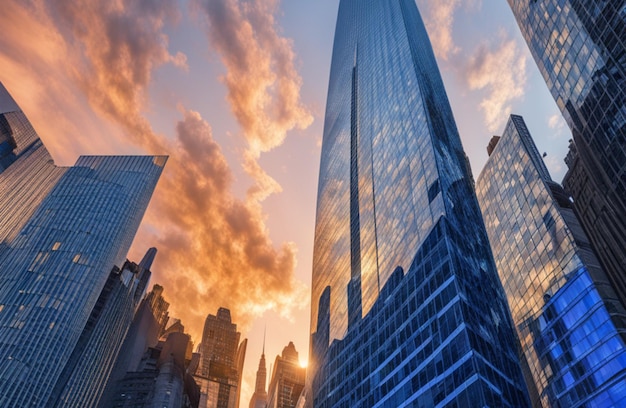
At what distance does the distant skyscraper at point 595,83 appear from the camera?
63.7 meters

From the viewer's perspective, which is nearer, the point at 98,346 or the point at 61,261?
the point at 61,261

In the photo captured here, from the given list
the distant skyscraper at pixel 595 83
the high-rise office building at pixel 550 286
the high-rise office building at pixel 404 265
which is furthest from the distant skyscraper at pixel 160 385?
the distant skyscraper at pixel 595 83

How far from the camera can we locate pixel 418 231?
6650 centimetres

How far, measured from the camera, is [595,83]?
2648 inches

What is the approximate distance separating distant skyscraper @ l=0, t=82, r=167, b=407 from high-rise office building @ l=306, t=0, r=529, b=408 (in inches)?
2693

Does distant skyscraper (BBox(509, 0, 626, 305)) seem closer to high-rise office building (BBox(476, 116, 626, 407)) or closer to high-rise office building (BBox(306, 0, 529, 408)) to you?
high-rise office building (BBox(476, 116, 626, 407))

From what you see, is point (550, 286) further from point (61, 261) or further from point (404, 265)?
point (61, 261)

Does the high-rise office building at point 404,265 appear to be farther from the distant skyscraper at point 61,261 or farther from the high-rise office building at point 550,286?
the distant skyscraper at point 61,261

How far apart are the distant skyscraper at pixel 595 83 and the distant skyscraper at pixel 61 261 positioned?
128953 mm

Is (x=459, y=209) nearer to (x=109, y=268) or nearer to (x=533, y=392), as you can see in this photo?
(x=533, y=392)

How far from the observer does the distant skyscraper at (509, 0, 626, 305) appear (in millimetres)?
63688

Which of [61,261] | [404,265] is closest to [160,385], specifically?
[61,261]

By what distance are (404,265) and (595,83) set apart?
38114 millimetres

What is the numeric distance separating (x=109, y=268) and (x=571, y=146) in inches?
5427
